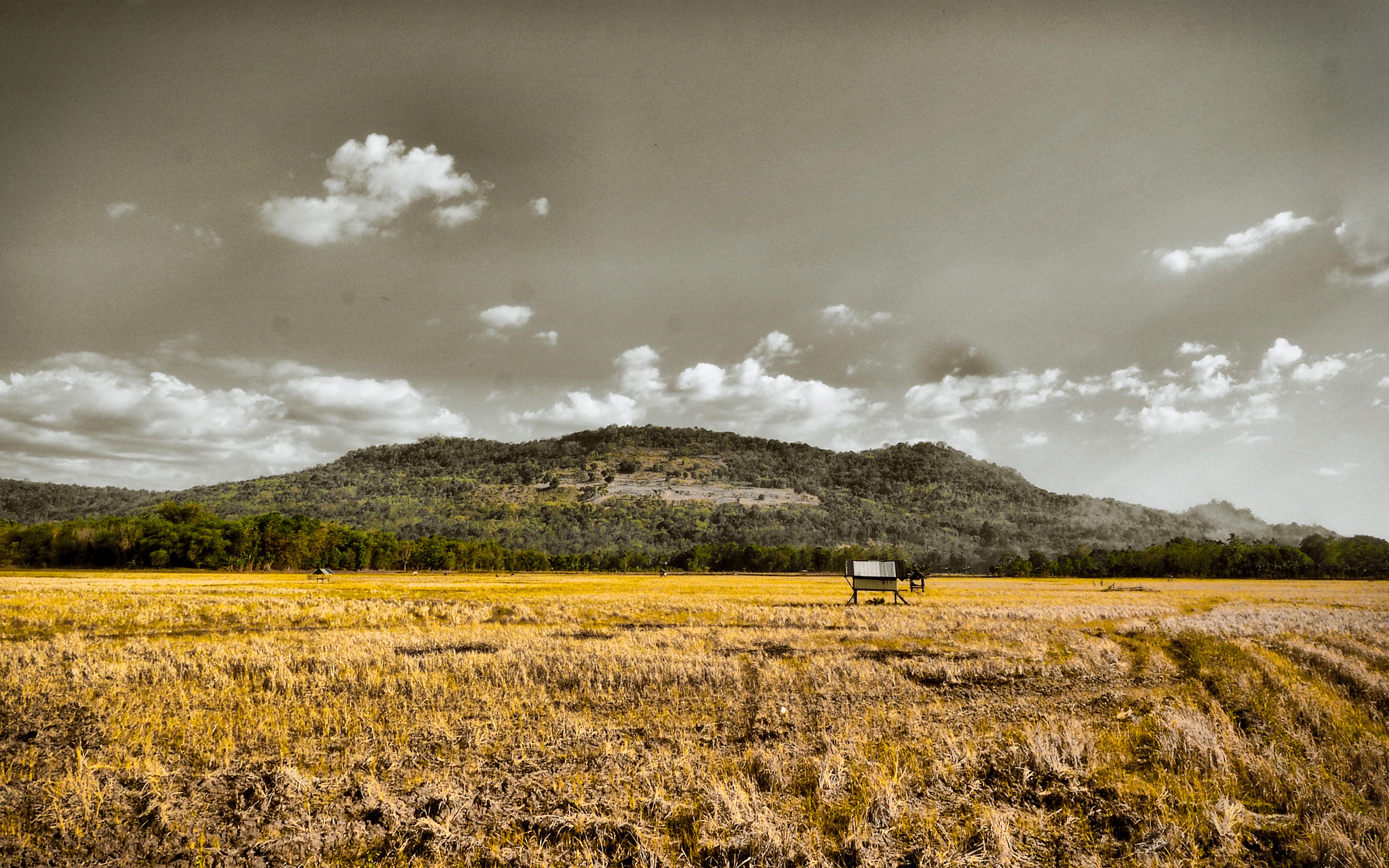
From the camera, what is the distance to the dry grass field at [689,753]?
6.35 metres

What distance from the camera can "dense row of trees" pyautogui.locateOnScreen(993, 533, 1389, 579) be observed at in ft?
402

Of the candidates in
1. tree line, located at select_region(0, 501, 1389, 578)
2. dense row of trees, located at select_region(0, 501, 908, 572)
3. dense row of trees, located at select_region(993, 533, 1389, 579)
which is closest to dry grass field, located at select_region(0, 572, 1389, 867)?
tree line, located at select_region(0, 501, 1389, 578)

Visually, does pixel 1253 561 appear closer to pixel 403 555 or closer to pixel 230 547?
pixel 403 555

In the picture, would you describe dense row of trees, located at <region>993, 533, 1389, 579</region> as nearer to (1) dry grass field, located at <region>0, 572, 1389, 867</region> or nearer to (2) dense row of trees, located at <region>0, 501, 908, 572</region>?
(2) dense row of trees, located at <region>0, 501, 908, 572</region>

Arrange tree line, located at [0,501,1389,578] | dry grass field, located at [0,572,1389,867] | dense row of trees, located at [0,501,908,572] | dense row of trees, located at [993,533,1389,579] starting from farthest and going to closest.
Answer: dense row of trees, located at [993,533,1389,579] → tree line, located at [0,501,1389,578] → dense row of trees, located at [0,501,908,572] → dry grass field, located at [0,572,1389,867]

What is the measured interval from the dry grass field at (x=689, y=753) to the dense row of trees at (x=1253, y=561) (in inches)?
5312

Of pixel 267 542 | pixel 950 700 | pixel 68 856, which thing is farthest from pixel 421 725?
pixel 267 542

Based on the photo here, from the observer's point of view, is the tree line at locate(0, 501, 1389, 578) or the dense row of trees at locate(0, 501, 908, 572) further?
the tree line at locate(0, 501, 1389, 578)

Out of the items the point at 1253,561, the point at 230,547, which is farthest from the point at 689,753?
the point at 1253,561

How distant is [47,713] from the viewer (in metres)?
11.1

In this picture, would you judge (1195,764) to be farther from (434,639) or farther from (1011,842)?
(434,639)

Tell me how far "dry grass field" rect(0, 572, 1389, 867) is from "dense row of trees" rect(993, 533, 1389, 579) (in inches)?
5312

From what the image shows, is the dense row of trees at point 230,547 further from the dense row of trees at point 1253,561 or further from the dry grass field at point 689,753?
the dry grass field at point 689,753

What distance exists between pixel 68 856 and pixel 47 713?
7.26 meters
